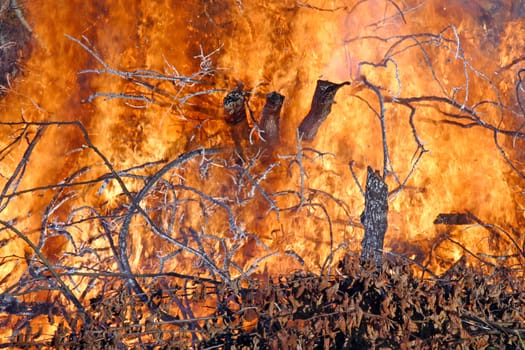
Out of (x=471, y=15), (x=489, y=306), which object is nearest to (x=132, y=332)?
(x=489, y=306)

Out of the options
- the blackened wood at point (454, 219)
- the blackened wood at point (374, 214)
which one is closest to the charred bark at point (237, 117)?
the blackened wood at point (374, 214)

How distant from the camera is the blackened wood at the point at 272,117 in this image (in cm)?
383

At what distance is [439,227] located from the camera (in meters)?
4.07

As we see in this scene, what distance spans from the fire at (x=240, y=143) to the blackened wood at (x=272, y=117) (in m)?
0.07

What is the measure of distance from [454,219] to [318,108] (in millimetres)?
1448

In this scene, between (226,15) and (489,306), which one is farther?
(226,15)

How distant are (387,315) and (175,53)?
261cm

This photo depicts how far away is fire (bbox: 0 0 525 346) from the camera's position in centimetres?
392

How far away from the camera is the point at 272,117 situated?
395 cm

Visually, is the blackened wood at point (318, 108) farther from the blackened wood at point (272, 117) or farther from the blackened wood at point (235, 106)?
the blackened wood at point (235, 106)

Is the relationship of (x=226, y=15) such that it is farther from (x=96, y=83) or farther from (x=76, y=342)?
(x=76, y=342)

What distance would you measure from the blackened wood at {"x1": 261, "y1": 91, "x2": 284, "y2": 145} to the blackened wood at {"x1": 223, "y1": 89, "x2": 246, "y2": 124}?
18cm

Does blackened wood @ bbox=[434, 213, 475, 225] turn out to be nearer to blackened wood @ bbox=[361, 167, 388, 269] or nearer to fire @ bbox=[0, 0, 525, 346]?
fire @ bbox=[0, 0, 525, 346]

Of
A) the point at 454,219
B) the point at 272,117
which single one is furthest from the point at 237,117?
the point at 454,219
